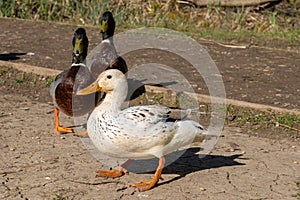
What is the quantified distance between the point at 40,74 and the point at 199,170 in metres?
3.45

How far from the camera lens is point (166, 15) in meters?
12.3

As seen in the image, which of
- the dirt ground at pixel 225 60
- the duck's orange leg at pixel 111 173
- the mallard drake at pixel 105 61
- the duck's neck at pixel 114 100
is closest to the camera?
the duck's neck at pixel 114 100

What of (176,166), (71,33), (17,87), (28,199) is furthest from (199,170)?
(71,33)

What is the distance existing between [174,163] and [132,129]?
902 millimetres

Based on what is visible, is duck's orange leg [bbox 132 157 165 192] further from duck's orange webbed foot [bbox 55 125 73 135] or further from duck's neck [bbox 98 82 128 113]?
duck's orange webbed foot [bbox 55 125 73 135]

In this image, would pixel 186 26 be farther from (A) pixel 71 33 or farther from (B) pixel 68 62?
(B) pixel 68 62

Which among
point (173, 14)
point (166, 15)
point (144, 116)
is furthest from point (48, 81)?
point (173, 14)

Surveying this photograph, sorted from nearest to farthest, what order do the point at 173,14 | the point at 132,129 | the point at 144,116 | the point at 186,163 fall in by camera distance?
the point at 132,129 → the point at 144,116 → the point at 186,163 → the point at 173,14

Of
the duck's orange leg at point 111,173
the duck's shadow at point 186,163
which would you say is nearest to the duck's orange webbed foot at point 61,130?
the duck's shadow at point 186,163

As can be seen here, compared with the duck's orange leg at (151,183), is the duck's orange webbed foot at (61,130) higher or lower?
lower

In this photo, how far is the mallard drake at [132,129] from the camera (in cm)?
486

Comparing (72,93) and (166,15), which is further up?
(72,93)

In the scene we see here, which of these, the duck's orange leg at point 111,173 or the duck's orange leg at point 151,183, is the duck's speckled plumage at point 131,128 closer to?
the duck's orange leg at point 151,183

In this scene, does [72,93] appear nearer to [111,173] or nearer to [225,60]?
[111,173]
